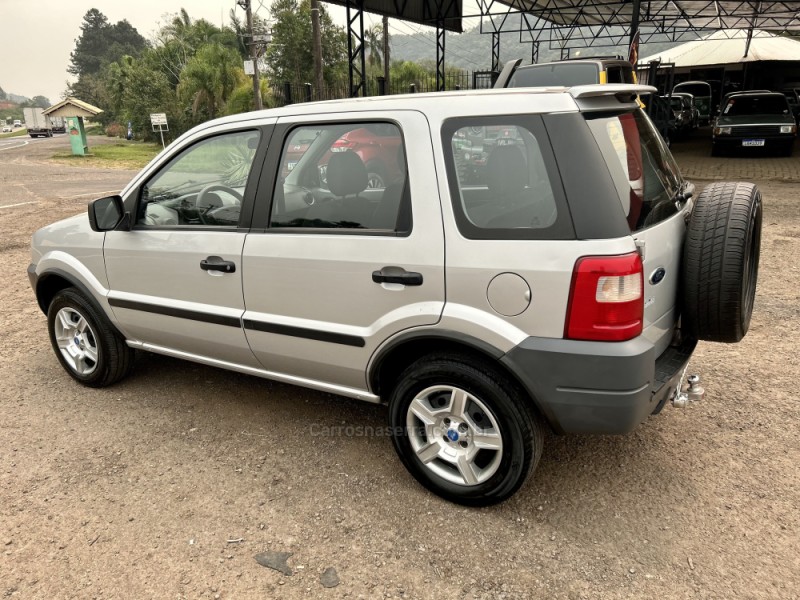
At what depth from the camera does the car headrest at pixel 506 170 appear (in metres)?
2.40

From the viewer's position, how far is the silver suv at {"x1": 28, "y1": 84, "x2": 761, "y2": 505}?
2299mm

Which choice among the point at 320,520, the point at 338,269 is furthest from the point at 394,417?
the point at 338,269

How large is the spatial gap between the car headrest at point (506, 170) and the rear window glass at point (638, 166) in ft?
0.98

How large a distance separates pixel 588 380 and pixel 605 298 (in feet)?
1.06

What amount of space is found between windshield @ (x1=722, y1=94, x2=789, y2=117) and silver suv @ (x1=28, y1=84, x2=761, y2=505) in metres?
15.0

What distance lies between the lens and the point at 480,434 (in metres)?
2.63

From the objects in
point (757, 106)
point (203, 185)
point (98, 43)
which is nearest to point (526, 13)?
point (757, 106)

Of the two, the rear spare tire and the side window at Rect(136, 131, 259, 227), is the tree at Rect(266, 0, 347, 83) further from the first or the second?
the rear spare tire

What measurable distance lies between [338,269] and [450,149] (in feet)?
2.37

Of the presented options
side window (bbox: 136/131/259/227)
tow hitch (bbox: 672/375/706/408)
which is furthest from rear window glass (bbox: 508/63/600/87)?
tow hitch (bbox: 672/375/706/408)

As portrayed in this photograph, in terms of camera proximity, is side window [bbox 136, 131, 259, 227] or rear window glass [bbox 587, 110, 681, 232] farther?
side window [bbox 136, 131, 259, 227]

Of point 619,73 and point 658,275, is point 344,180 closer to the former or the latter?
point 658,275

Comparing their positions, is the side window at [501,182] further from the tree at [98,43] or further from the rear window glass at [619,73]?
the tree at [98,43]

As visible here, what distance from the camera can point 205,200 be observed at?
11.1 feet
